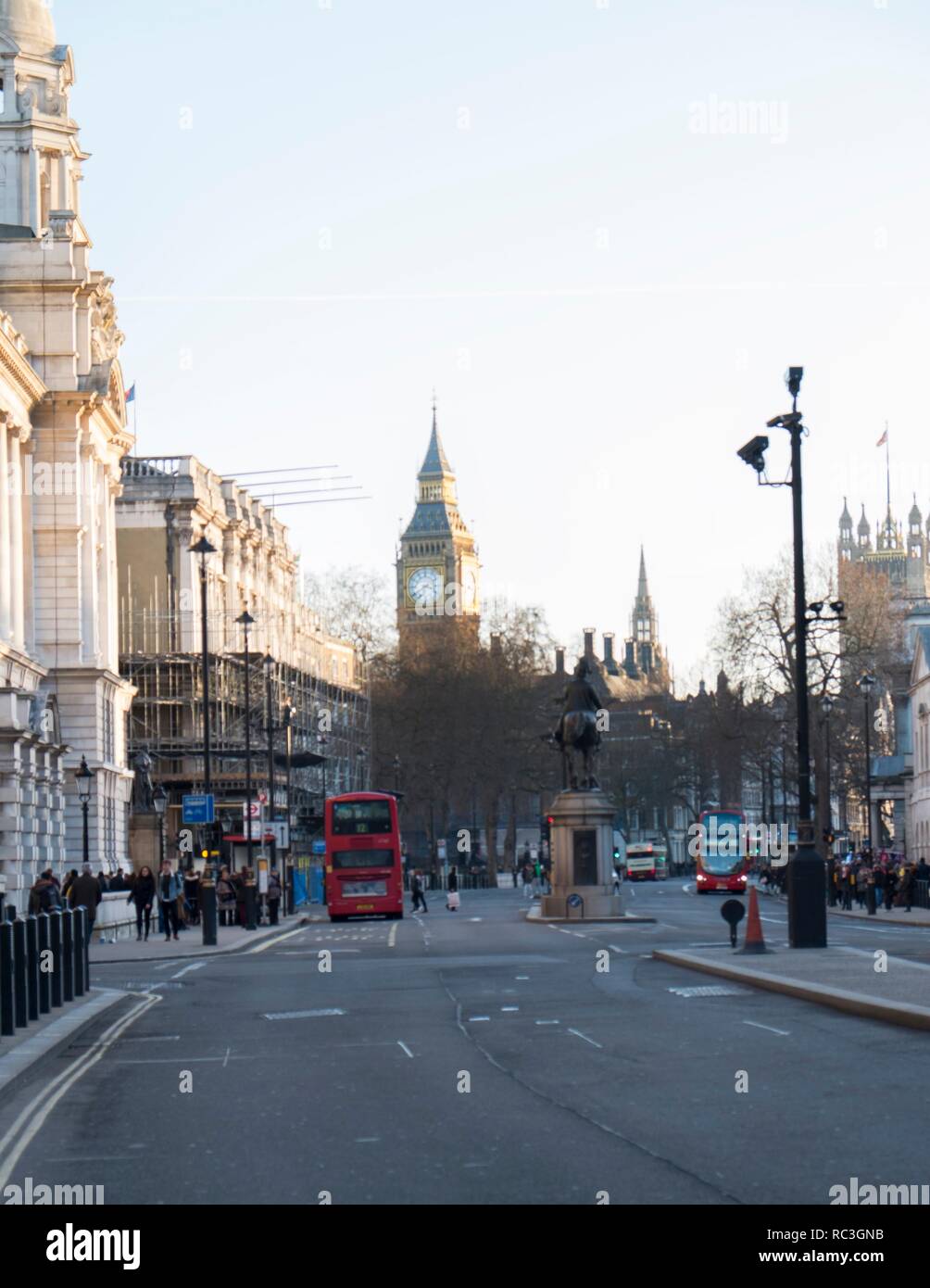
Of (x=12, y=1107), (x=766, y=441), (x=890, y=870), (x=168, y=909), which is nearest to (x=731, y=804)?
(x=890, y=870)

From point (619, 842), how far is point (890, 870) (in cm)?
4275

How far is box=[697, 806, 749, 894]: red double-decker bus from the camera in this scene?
8406cm

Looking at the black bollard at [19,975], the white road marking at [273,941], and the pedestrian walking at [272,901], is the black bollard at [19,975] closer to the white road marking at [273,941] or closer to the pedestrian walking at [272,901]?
the white road marking at [273,941]

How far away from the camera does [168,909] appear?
4525 cm

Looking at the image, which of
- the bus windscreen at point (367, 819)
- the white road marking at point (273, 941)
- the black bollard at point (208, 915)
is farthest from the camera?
the bus windscreen at point (367, 819)

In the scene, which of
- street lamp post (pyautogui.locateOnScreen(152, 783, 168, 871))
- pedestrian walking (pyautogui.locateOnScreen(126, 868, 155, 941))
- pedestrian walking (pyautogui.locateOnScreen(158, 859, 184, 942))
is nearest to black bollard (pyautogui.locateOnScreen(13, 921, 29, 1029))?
pedestrian walking (pyautogui.locateOnScreen(158, 859, 184, 942))

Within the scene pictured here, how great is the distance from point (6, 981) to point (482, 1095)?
6391mm

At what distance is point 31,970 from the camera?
2108 centimetres

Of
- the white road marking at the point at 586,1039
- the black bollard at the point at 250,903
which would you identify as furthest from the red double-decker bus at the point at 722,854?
the white road marking at the point at 586,1039

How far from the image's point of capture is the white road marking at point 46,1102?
475 inches

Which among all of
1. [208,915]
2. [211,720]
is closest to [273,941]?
[208,915]

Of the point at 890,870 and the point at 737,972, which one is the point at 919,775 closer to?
the point at 890,870

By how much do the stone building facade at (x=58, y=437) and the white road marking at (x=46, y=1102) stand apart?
141 ft

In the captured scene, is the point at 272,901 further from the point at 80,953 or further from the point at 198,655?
the point at 198,655
